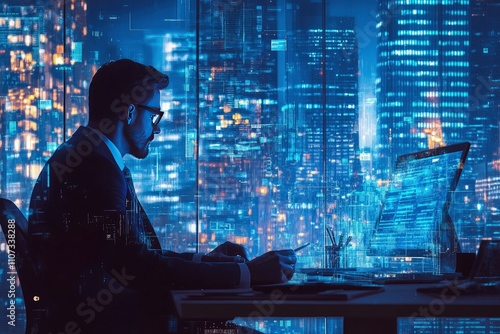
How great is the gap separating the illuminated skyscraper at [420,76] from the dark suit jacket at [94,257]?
8.83 ft

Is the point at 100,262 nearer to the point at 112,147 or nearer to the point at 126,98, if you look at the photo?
the point at 112,147

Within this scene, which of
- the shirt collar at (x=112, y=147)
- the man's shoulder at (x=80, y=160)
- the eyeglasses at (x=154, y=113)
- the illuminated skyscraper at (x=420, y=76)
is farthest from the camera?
the illuminated skyscraper at (x=420, y=76)

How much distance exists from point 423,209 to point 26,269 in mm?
1311

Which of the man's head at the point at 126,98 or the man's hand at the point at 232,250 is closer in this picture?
the man's head at the point at 126,98

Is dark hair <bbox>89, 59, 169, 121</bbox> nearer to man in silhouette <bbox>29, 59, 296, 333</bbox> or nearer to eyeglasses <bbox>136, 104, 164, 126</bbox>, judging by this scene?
eyeglasses <bbox>136, 104, 164, 126</bbox>

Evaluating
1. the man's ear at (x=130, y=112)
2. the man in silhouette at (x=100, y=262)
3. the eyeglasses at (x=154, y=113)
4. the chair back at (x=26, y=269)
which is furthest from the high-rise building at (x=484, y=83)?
the chair back at (x=26, y=269)

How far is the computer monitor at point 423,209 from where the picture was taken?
260 centimetres

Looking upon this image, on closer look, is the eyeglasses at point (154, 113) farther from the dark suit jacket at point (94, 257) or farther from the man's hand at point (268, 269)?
the man's hand at point (268, 269)

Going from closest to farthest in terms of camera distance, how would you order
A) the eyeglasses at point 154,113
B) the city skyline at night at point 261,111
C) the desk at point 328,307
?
1. the desk at point 328,307
2. the eyeglasses at point 154,113
3. the city skyline at night at point 261,111

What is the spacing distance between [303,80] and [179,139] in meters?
0.81

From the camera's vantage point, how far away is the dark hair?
2.45 metres

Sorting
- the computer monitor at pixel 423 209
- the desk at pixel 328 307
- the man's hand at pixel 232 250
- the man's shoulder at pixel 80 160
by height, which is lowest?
the man's hand at pixel 232 250

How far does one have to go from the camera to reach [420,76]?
15.6ft

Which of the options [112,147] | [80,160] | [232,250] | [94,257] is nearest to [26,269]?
[94,257]
